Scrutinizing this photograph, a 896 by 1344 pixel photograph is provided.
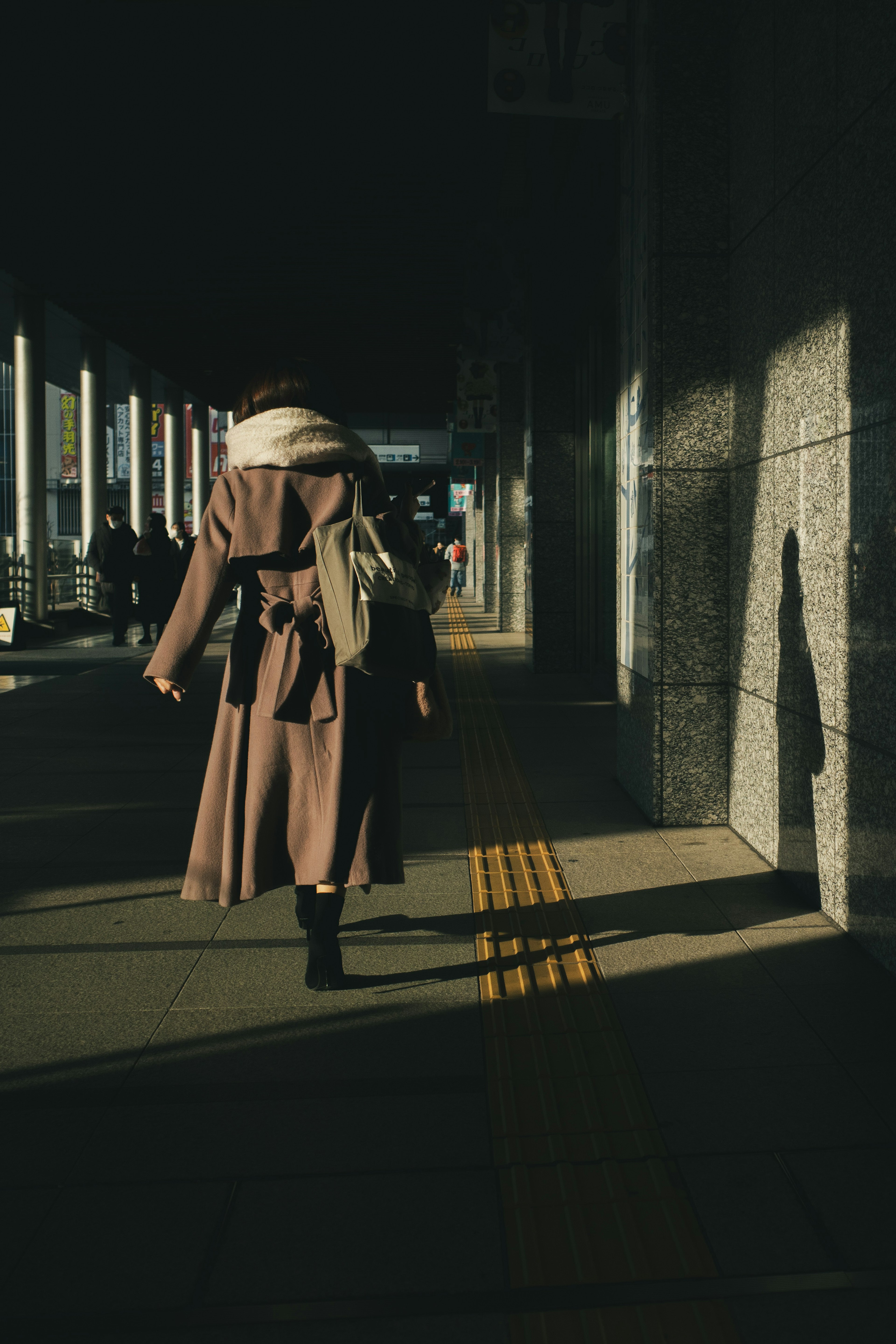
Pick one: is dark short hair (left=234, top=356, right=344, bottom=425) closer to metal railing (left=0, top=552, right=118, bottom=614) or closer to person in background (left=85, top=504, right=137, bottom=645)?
person in background (left=85, top=504, right=137, bottom=645)

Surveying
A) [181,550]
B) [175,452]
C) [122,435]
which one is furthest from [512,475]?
[122,435]

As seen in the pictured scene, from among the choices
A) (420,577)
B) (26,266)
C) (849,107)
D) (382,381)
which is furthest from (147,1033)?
(382,381)

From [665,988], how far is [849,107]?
2.63 meters

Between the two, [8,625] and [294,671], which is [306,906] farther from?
[8,625]

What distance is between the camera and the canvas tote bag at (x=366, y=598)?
2.90m

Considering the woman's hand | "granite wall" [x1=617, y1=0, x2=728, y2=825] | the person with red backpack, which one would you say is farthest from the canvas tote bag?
the person with red backpack

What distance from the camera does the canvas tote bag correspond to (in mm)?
2904

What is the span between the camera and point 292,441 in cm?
303

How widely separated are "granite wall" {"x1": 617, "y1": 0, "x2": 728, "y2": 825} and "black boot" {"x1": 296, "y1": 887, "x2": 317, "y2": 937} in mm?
2097

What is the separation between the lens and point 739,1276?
6.38ft

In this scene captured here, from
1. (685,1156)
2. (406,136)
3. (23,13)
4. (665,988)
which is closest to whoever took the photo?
(685,1156)

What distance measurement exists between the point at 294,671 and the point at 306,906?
2.88 ft

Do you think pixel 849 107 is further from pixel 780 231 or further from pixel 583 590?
pixel 583 590

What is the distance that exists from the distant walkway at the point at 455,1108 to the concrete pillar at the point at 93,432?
17.4m
